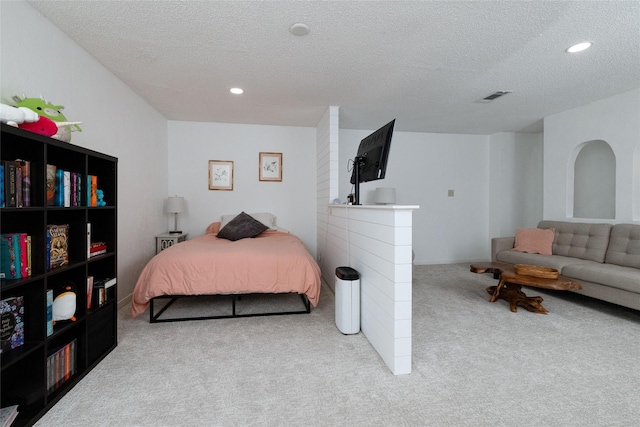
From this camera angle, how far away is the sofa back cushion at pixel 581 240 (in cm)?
333

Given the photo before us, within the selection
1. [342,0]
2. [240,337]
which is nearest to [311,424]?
[240,337]

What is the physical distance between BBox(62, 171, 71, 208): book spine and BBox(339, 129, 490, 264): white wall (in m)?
4.04

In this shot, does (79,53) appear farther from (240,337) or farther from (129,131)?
(240,337)

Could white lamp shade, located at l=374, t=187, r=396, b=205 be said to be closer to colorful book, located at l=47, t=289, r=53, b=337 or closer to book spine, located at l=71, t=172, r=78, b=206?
book spine, located at l=71, t=172, r=78, b=206

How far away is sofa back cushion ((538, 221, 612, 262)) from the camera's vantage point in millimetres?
3332

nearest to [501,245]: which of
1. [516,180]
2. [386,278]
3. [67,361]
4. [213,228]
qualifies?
[516,180]

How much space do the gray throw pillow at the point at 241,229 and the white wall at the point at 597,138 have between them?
4179 millimetres

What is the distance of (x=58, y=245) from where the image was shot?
1665mm

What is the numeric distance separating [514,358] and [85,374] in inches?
110

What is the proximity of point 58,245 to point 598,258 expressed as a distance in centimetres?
497

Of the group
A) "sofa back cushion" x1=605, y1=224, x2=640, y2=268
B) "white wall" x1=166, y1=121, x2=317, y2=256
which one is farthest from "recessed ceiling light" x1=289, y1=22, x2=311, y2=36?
"sofa back cushion" x1=605, y1=224, x2=640, y2=268

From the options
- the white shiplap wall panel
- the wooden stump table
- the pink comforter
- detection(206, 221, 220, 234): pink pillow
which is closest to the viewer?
the white shiplap wall panel

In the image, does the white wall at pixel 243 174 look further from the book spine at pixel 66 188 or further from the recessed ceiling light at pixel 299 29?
the book spine at pixel 66 188

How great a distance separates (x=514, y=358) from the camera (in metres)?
2.00
